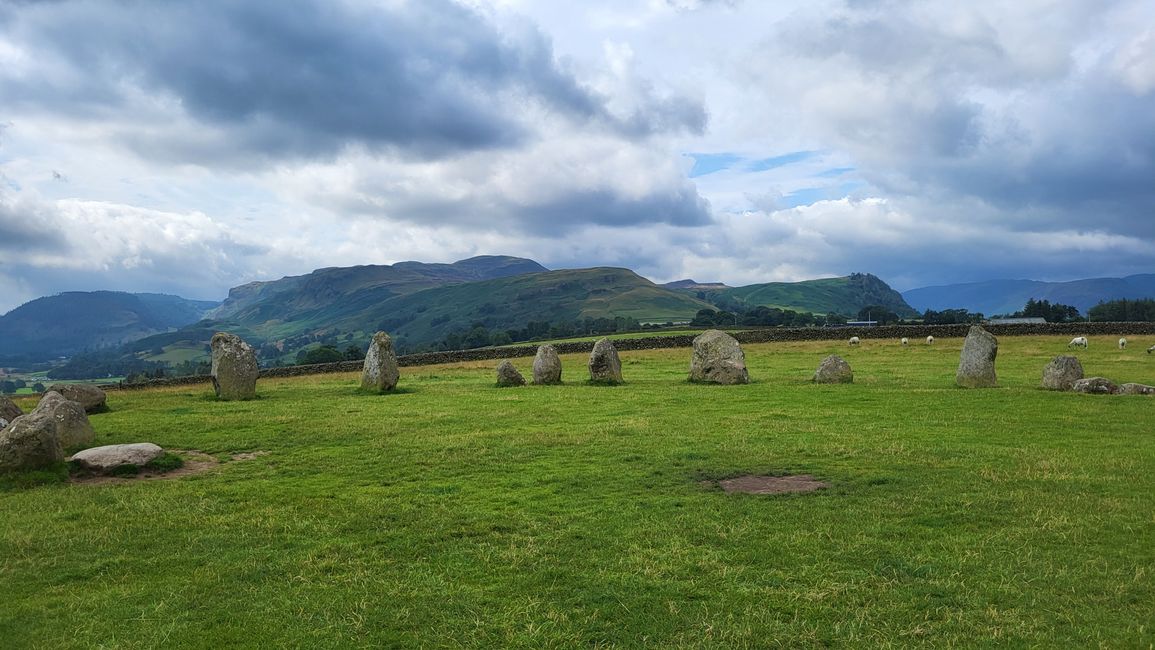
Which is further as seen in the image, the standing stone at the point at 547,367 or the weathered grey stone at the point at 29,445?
the standing stone at the point at 547,367

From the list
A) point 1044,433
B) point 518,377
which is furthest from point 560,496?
point 518,377

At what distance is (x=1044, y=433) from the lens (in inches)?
674

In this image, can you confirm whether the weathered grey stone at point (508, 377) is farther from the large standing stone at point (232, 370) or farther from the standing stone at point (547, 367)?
the large standing stone at point (232, 370)

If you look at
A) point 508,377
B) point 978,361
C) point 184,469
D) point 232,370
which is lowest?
point 184,469

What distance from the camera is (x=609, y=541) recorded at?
959cm

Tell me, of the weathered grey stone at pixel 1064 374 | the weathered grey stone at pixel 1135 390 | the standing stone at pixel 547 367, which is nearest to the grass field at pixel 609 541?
the weathered grey stone at pixel 1135 390

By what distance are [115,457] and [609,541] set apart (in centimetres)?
1098

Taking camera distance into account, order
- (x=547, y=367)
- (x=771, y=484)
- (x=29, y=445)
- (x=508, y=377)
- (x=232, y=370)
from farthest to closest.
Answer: (x=547, y=367)
(x=508, y=377)
(x=232, y=370)
(x=29, y=445)
(x=771, y=484)

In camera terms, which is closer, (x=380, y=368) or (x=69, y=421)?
(x=69, y=421)

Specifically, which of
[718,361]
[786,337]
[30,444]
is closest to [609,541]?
[30,444]

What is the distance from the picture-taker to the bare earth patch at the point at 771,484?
40.0ft

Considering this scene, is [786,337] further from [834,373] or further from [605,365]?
[605,365]

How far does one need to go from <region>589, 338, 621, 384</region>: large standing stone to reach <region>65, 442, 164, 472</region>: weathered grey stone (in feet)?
63.4

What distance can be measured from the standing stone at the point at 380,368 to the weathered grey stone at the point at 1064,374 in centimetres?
2489
